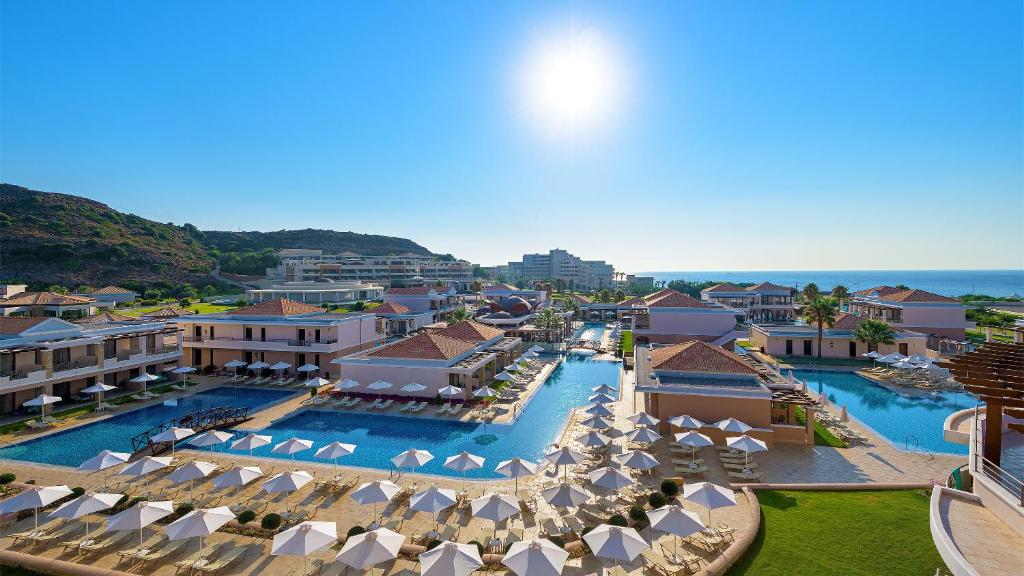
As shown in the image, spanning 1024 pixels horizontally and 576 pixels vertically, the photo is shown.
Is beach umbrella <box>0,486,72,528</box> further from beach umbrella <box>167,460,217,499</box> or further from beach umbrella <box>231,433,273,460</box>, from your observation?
beach umbrella <box>231,433,273,460</box>

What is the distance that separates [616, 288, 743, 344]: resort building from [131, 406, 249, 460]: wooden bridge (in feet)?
112

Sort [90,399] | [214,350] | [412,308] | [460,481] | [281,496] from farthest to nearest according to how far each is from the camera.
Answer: [412,308]
[214,350]
[90,399]
[460,481]
[281,496]

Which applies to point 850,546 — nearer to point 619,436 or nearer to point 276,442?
point 619,436

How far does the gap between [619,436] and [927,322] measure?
49631 millimetres

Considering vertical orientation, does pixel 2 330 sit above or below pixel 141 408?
above

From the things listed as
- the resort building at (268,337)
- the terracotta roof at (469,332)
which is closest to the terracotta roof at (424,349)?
the terracotta roof at (469,332)

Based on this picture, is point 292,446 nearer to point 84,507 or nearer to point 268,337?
point 84,507

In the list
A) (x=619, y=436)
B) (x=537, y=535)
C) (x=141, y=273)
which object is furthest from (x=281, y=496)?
(x=141, y=273)

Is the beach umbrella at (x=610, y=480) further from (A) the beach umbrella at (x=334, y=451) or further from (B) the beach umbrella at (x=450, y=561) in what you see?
(A) the beach umbrella at (x=334, y=451)

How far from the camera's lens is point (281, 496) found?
1717 cm

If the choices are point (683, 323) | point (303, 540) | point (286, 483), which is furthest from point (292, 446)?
point (683, 323)

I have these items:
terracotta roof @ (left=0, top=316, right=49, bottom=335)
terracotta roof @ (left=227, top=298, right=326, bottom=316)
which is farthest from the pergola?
terracotta roof @ (left=0, top=316, right=49, bottom=335)

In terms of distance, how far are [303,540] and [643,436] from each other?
45.6ft

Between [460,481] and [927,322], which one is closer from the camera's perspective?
[460,481]
